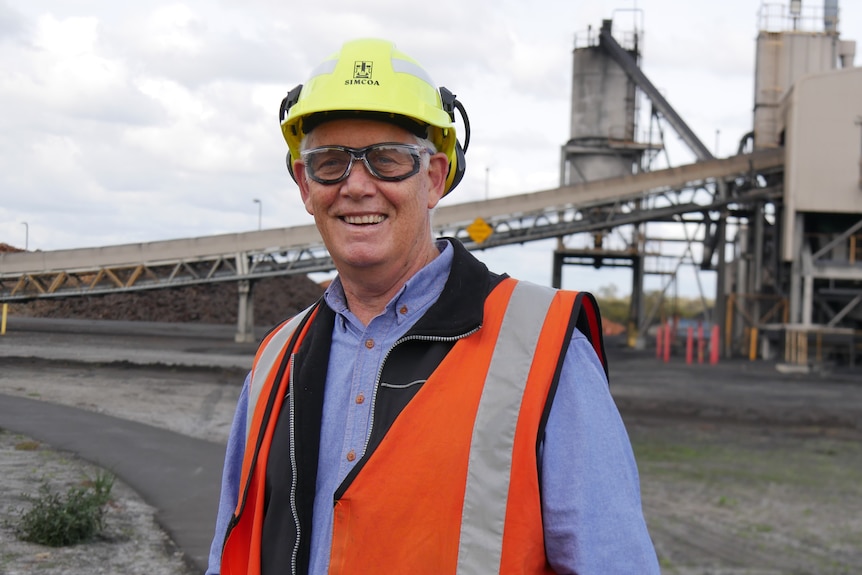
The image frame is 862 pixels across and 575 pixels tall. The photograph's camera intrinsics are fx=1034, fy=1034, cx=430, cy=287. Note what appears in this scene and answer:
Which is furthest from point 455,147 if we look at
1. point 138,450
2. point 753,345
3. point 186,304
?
point 186,304

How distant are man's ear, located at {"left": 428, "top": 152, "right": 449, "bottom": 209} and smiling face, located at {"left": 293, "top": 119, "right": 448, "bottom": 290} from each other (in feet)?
0.34

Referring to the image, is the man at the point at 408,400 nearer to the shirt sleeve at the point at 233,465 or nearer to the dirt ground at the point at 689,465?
the shirt sleeve at the point at 233,465

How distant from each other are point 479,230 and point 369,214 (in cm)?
2940

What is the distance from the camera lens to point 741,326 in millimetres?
37875

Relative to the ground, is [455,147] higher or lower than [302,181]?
higher

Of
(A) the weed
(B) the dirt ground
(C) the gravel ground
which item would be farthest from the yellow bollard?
(A) the weed

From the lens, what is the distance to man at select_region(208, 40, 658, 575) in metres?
2.34

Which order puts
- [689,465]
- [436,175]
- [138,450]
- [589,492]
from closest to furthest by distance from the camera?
[589,492]
[436,175]
[138,450]
[689,465]

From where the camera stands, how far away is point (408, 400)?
2.53 metres

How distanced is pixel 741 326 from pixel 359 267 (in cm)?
3701

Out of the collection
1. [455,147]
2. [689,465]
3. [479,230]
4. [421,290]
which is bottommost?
[689,465]

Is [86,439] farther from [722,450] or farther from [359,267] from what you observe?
[722,450]

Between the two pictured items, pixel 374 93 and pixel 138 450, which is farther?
pixel 138 450

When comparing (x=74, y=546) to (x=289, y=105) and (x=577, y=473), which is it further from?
(x=577, y=473)
